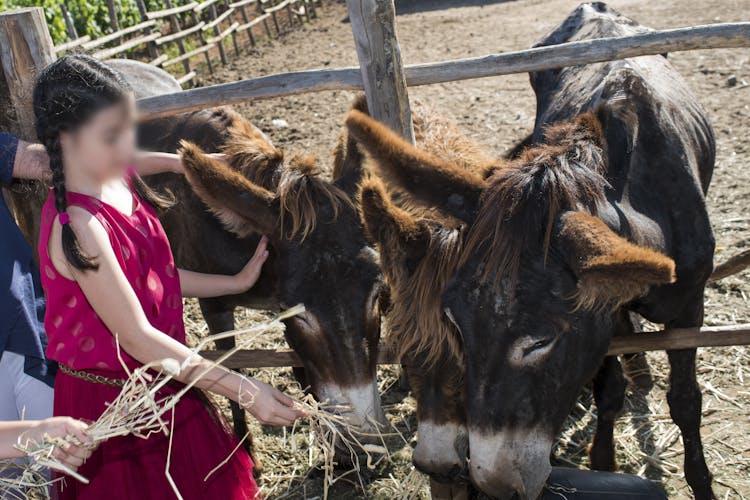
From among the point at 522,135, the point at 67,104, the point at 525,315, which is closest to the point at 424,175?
the point at 525,315

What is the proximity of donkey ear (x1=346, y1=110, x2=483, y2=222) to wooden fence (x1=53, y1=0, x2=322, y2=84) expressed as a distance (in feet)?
31.2

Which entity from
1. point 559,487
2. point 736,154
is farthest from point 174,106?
point 736,154

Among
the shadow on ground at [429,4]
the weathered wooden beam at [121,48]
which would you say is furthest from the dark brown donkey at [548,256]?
the shadow on ground at [429,4]

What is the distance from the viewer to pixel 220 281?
3.11m

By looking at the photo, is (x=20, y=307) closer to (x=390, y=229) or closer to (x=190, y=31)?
(x=390, y=229)

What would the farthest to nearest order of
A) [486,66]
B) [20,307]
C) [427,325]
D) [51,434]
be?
[486,66], [20,307], [427,325], [51,434]

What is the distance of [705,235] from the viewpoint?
3107 mm

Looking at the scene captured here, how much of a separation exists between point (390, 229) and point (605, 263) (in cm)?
76

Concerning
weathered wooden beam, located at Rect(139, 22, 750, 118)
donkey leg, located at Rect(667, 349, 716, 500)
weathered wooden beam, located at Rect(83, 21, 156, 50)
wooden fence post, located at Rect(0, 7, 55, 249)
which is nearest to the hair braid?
wooden fence post, located at Rect(0, 7, 55, 249)

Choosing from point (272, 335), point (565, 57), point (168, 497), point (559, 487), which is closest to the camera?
point (168, 497)

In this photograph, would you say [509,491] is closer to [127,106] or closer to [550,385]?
[550,385]

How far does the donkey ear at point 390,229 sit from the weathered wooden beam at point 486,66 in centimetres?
164

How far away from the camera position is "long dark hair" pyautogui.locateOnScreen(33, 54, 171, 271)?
6.89 ft

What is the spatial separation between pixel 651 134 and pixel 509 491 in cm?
181
